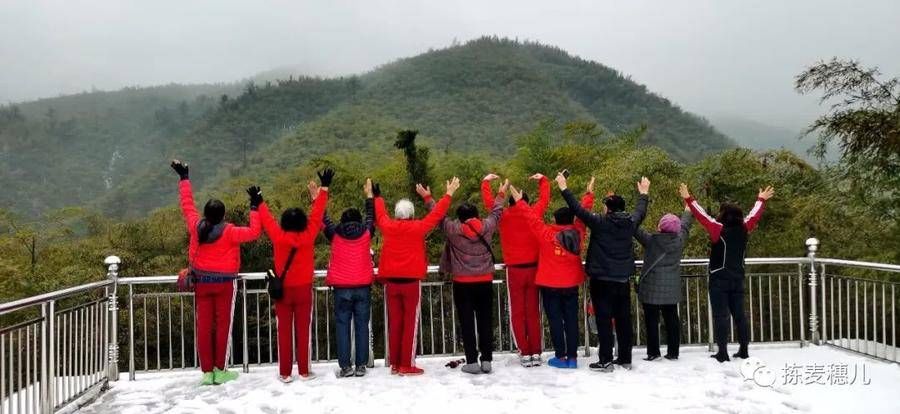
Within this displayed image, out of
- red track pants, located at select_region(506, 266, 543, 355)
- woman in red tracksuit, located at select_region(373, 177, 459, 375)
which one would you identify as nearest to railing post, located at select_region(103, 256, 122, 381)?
woman in red tracksuit, located at select_region(373, 177, 459, 375)

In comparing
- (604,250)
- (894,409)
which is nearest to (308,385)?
(604,250)

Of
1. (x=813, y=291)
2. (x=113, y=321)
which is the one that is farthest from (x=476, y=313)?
(x=813, y=291)

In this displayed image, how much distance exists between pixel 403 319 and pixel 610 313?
6.38 ft

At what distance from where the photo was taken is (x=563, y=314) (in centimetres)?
596

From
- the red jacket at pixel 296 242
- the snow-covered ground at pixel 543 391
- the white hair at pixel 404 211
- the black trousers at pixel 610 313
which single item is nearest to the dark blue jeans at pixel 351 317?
the snow-covered ground at pixel 543 391

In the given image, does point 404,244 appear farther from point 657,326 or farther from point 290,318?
point 657,326

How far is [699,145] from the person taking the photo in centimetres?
5688

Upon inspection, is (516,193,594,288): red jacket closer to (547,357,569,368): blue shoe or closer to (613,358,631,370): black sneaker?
(547,357,569,368): blue shoe

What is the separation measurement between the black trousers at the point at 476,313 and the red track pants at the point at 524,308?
277mm

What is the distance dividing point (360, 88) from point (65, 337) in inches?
2882

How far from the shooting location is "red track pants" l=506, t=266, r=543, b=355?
6008 mm

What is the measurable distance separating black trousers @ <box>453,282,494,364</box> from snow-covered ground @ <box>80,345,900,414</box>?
0.96 ft

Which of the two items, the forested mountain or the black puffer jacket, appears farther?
the forested mountain

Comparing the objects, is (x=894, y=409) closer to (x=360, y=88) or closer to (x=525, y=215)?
(x=525, y=215)
